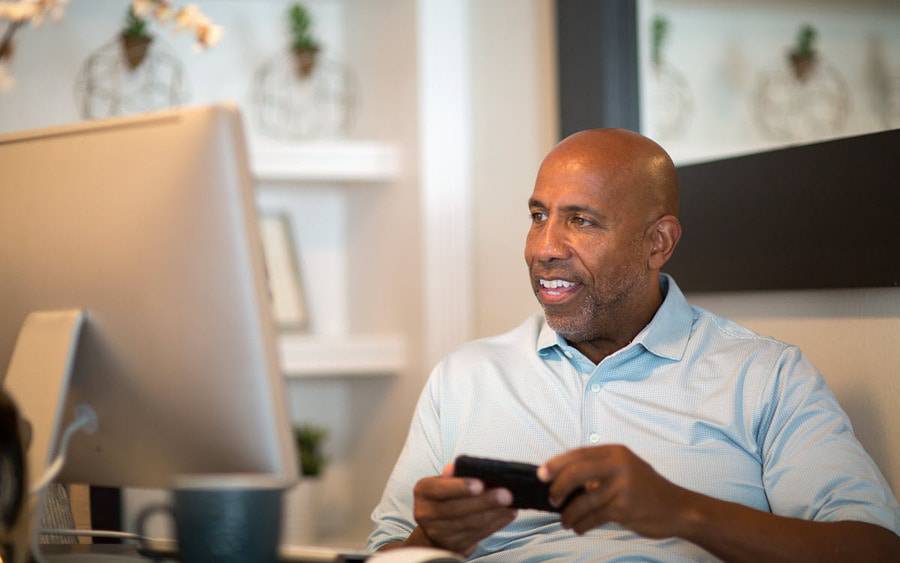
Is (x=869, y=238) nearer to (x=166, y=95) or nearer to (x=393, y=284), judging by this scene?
(x=393, y=284)

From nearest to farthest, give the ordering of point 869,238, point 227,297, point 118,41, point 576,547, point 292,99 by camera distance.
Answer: point 227,297 → point 576,547 → point 869,238 → point 118,41 → point 292,99

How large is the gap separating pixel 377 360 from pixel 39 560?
189cm

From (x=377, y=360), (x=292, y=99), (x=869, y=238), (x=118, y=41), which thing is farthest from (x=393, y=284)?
(x=869, y=238)

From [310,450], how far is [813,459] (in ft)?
5.89

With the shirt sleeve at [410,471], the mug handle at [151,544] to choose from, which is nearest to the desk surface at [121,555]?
the mug handle at [151,544]

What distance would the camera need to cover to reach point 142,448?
1.04 metres

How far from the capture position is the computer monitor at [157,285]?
3.17ft

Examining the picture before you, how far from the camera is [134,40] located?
2.86 meters

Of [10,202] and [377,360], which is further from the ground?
[10,202]

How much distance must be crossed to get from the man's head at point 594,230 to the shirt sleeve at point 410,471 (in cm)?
22

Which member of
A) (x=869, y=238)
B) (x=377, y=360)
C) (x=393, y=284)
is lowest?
(x=377, y=360)

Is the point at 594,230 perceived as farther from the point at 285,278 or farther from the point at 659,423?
the point at 285,278

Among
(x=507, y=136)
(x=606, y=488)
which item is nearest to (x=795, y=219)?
(x=606, y=488)

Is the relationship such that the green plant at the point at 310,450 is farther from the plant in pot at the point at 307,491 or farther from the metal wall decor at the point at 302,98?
the metal wall decor at the point at 302,98
